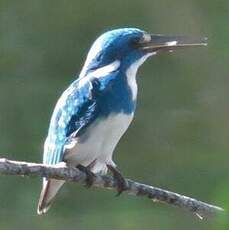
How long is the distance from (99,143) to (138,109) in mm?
1804

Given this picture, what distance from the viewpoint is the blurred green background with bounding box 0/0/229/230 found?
3.46 metres

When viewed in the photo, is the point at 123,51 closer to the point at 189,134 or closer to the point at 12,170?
the point at 12,170

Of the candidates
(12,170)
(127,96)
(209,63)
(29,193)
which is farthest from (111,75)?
(209,63)

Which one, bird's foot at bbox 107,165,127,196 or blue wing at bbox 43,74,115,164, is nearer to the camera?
bird's foot at bbox 107,165,127,196

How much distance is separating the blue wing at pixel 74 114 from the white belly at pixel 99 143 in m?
0.02

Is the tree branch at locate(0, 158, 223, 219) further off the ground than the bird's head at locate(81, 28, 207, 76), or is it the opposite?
the bird's head at locate(81, 28, 207, 76)

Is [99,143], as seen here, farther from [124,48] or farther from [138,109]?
[138,109]

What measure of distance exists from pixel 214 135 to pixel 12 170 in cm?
216

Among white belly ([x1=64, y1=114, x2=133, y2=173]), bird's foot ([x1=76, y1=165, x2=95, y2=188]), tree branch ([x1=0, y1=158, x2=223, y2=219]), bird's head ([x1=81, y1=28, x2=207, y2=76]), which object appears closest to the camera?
tree branch ([x1=0, y1=158, x2=223, y2=219])

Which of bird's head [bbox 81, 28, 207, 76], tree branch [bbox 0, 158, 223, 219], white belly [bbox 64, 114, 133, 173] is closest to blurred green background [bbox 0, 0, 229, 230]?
bird's head [bbox 81, 28, 207, 76]

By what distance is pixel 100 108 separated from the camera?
1876mm

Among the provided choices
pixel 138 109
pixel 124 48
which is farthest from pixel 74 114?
pixel 138 109

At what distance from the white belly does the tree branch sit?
73mm

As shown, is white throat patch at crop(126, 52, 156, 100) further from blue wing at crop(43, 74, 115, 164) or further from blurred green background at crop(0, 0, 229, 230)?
blurred green background at crop(0, 0, 229, 230)
